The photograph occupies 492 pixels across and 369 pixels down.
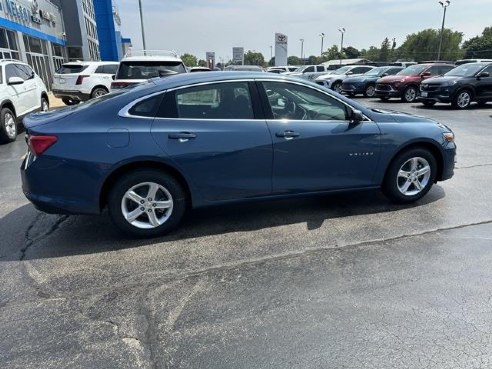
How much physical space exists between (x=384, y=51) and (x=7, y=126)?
330 ft

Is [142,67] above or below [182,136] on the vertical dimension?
above

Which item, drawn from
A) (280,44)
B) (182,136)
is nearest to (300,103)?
(182,136)

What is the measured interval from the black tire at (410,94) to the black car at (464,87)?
2.04 meters

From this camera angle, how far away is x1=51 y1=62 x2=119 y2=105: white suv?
14633mm

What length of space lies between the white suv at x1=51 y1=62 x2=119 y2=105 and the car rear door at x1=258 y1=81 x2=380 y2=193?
1257 cm

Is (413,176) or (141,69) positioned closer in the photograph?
(413,176)

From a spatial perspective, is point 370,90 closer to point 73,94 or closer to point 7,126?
point 73,94

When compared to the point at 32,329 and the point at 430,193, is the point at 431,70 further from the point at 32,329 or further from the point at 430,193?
the point at 32,329

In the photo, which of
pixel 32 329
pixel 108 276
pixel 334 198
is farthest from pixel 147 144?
pixel 334 198

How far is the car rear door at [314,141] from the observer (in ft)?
13.1

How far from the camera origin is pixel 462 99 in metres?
14.2

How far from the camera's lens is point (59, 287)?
3061 millimetres

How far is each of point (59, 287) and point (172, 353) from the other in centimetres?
126

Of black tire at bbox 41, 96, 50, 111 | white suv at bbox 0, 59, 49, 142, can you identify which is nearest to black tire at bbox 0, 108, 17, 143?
white suv at bbox 0, 59, 49, 142
